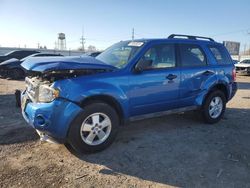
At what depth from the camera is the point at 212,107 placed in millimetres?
6262

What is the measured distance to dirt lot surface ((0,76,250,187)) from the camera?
364cm

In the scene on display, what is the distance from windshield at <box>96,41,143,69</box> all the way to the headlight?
1257 millimetres

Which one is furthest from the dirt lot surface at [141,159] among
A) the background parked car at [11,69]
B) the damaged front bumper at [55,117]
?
the background parked car at [11,69]

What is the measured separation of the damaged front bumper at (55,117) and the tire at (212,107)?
10.2ft

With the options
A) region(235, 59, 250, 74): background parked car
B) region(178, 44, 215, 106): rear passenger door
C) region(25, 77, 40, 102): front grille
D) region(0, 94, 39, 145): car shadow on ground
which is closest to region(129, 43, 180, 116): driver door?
region(178, 44, 215, 106): rear passenger door

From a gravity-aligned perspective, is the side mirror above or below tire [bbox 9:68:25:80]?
above

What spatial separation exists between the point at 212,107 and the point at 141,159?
106 inches

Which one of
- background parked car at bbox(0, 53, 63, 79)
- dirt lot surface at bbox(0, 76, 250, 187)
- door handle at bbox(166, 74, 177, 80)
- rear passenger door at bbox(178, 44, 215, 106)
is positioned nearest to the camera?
dirt lot surface at bbox(0, 76, 250, 187)

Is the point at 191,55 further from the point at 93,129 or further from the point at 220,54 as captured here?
the point at 93,129

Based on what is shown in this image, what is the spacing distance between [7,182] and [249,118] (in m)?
5.64

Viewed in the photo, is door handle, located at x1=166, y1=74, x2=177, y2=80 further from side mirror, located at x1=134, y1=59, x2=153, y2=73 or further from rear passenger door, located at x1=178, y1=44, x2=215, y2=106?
side mirror, located at x1=134, y1=59, x2=153, y2=73

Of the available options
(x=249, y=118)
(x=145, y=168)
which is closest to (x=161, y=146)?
(x=145, y=168)

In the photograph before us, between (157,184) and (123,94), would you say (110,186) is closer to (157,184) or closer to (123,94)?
(157,184)

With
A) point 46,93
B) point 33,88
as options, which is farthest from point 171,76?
point 33,88
